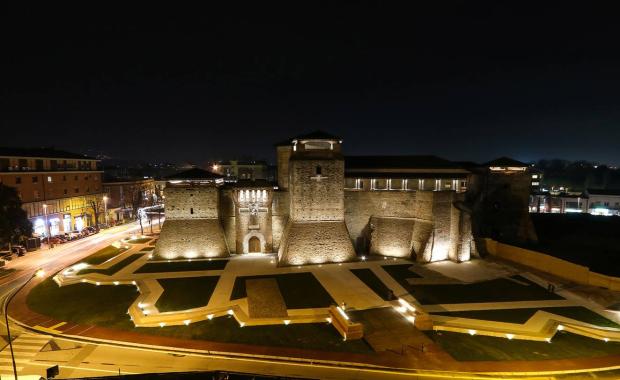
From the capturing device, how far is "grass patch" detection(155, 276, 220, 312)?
19797 millimetres

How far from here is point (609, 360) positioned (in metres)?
14.5

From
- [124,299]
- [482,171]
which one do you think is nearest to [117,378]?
[124,299]

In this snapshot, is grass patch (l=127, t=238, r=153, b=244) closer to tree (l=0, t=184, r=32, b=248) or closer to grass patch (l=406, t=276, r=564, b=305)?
tree (l=0, t=184, r=32, b=248)

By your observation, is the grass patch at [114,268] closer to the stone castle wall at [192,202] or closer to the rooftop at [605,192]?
the stone castle wall at [192,202]

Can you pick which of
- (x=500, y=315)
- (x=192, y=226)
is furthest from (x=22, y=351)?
(x=500, y=315)

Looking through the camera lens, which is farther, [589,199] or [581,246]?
[589,199]

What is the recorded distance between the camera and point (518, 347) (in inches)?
609

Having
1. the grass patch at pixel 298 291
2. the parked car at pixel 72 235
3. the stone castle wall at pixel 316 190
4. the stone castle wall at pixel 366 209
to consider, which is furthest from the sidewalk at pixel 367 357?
the parked car at pixel 72 235

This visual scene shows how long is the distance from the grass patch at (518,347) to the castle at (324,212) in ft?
41.4

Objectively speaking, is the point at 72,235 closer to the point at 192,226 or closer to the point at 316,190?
the point at 192,226

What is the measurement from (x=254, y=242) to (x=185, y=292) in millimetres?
10669

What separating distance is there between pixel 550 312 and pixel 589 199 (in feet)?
163

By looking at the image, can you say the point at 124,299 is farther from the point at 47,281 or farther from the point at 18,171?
the point at 18,171

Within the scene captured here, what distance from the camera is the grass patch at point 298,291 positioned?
66.1 ft
